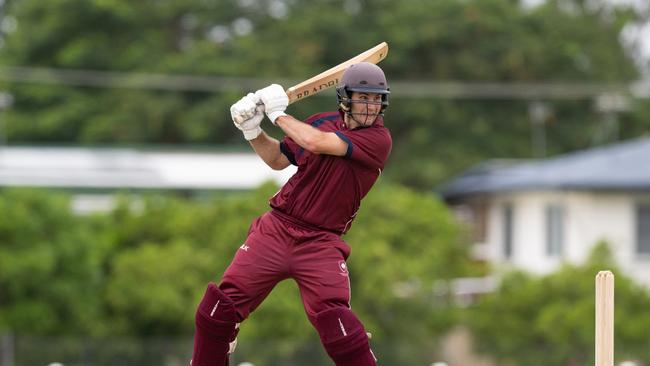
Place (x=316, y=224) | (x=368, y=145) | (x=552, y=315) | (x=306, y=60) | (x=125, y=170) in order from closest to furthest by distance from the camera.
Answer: (x=368, y=145), (x=316, y=224), (x=552, y=315), (x=125, y=170), (x=306, y=60)

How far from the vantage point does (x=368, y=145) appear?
8312 millimetres

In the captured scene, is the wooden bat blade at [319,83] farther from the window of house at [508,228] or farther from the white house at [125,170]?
the window of house at [508,228]

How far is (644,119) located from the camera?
2008 inches

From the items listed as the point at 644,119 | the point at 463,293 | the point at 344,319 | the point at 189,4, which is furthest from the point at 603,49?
the point at 344,319

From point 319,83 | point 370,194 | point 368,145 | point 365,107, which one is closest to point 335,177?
point 368,145

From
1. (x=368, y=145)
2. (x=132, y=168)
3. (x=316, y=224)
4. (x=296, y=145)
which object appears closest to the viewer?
(x=368, y=145)

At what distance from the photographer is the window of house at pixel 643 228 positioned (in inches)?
1372

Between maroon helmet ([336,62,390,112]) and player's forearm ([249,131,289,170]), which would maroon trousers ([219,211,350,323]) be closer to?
player's forearm ([249,131,289,170])

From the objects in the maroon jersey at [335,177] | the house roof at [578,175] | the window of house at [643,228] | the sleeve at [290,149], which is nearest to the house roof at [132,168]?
the house roof at [578,175]

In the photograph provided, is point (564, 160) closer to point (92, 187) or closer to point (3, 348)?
point (92, 187)

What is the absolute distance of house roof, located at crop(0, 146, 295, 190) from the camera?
38.2m

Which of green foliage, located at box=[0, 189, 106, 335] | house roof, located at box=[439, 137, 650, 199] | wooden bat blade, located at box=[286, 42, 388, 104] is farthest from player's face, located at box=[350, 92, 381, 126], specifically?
house roof, located at box=[439, 137, 650, 199]

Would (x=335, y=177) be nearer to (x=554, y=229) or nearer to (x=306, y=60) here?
(x=554, y=229)

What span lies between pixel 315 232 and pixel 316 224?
0.05 metres
